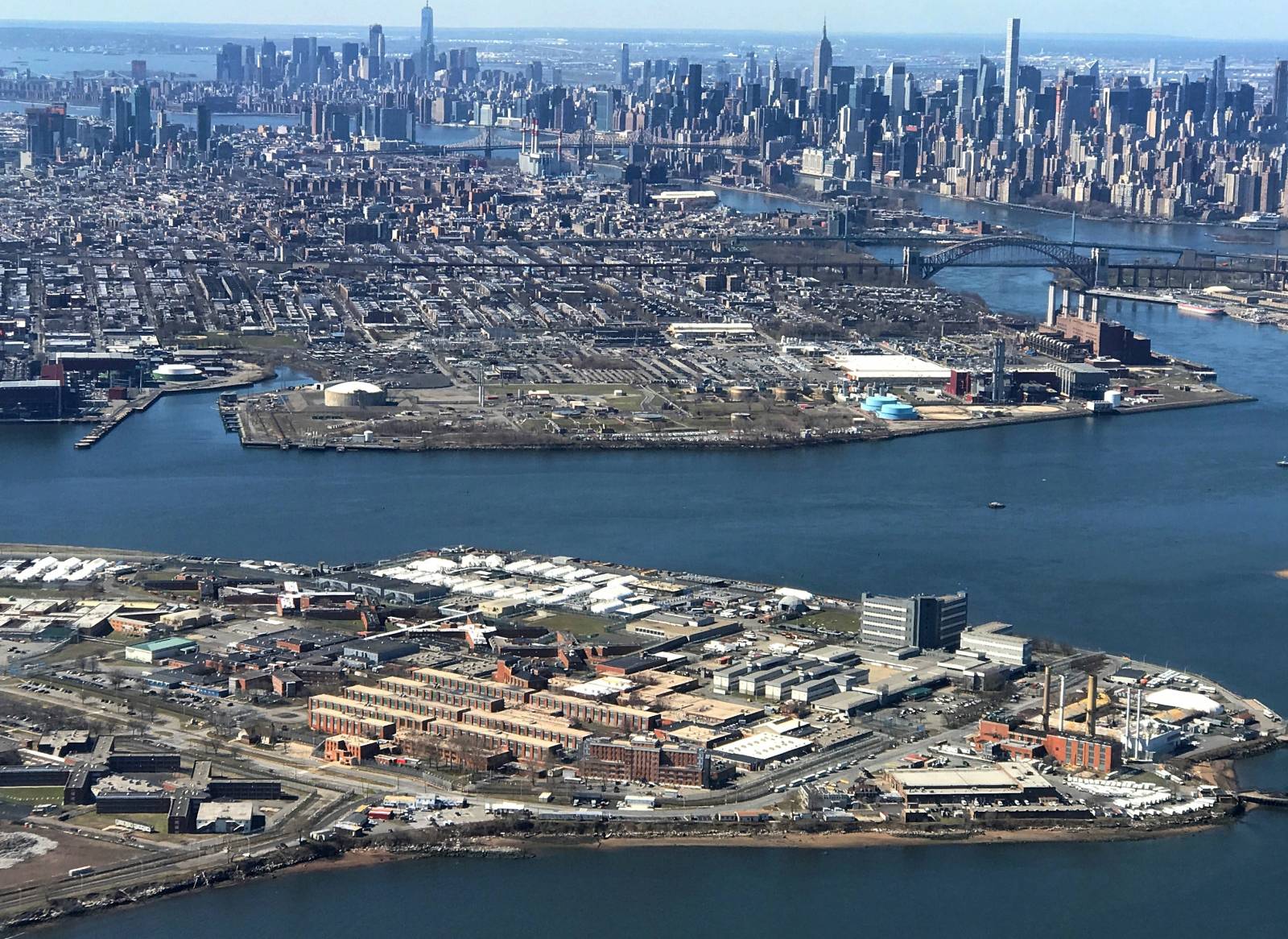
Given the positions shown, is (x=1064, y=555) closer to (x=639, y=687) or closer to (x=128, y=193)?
(x=639, y=687)

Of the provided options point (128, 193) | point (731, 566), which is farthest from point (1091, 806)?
point (128, 193)

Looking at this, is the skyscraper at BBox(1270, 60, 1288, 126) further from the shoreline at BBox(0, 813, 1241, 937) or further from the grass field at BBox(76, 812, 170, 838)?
the grass field at BBox(76, 812, 170, 838)

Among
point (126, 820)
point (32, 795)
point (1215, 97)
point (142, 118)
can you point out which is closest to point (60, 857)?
point (126, 820)

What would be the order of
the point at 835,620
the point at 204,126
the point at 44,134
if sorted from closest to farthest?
the point at 835,620 < the point at 44,134 < the point at 204,126

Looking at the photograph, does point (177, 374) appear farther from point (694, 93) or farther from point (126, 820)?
point (694, 93)

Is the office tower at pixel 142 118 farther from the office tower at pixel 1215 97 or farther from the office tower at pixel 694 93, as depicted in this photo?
the office tower at pixel 1215 97

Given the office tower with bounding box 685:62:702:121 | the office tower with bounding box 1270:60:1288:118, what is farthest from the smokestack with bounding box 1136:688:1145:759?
the office tower with bounding box 1270:60:1288:118
